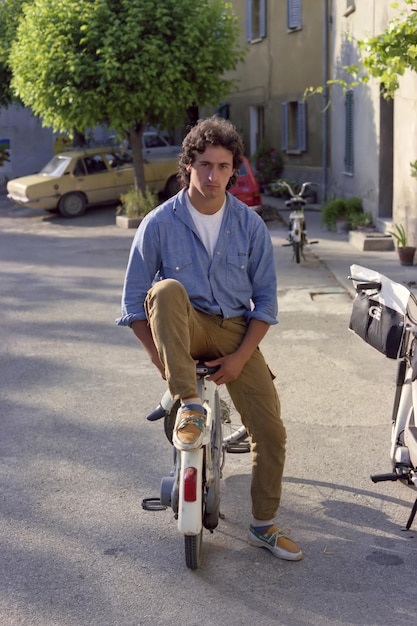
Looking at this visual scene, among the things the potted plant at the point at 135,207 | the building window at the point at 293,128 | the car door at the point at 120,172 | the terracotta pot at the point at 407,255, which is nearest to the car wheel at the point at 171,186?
the car door at the point at 120,172

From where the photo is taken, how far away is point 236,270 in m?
4.32

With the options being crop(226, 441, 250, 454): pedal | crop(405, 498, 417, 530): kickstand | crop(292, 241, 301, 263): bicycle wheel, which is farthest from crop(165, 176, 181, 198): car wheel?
crop(405, 498, 417, 530): kickstand

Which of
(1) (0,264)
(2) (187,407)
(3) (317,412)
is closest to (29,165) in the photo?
(1) (0,264)

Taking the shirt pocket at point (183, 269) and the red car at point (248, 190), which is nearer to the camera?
the shirt pocket at point (183, 269)

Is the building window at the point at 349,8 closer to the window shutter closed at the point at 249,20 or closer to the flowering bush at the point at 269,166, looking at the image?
the flowering bush at the point at 269,166

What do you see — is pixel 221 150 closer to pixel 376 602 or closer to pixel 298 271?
pixel 376 602

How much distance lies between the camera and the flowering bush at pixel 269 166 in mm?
26375

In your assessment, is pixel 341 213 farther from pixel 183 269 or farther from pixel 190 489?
pixel 190 489

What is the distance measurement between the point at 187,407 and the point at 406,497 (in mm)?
1590

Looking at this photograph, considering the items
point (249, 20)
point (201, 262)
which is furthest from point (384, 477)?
point (249, 20)

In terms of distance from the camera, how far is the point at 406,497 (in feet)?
16.4

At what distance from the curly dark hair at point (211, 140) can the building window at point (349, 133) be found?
15.8m

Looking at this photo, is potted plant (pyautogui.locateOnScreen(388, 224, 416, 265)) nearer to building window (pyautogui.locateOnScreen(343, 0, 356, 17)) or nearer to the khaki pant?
building window (pyautogui.locateOnScreen(343, 0, 356, 17))

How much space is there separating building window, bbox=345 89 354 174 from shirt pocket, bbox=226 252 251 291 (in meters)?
15.9
